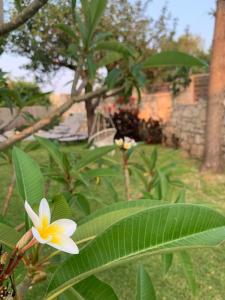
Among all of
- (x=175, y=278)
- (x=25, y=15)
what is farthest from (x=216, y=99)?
(x=25, y=15)

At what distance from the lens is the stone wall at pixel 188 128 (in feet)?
24.7

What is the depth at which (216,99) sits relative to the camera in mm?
5957

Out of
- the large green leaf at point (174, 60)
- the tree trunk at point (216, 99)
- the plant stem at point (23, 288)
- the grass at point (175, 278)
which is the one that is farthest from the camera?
the tree trunk at point (216, 99)

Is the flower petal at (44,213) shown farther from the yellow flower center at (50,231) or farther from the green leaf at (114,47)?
the green leaf at (114,47)

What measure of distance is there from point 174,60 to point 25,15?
0.47 m

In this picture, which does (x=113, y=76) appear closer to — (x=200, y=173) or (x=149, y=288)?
(x=149, y=288)

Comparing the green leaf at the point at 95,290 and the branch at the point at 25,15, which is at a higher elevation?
the branch at the point at 25,15

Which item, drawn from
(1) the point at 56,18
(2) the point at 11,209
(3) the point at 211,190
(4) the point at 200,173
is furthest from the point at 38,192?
(4) the point at 200,173

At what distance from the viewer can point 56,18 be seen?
9.31 feet

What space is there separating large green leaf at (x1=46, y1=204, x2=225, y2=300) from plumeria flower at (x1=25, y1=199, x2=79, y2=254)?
44mm

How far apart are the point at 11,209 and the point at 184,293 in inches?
87.9

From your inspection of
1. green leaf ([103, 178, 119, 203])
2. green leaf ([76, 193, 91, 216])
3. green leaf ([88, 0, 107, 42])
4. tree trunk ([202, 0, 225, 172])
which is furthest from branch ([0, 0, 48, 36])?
tree trunk ([202, 0, 225, 172])

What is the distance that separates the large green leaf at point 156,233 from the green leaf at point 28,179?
0.79 feet

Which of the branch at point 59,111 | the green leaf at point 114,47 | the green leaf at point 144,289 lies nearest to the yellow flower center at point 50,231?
the green leaf at point 144,289
